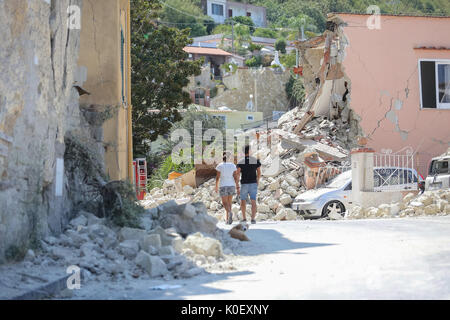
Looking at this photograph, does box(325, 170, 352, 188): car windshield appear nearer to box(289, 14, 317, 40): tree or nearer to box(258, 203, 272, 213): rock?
box(258, 203, 272, 213): rock

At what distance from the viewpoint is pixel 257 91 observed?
63.6 meters

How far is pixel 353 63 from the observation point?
81.4 feet

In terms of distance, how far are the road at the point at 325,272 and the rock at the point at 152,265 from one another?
0.36 meters

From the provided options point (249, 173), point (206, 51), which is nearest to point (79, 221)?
point (249, 173)

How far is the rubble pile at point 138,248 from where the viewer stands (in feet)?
27.3

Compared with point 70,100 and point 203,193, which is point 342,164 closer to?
point 203,193

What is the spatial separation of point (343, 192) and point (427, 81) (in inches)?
274

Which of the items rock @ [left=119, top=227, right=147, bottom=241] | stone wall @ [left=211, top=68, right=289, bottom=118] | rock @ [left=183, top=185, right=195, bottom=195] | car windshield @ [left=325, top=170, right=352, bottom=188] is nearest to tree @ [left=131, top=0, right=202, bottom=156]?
rock @ [left=183, top=185, right=195, bottom=195]

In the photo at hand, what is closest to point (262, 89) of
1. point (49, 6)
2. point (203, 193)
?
point (203, 193)

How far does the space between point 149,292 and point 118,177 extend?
26.8 ft

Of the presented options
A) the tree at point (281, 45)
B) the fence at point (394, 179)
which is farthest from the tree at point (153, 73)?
the tree at point (281, 45)

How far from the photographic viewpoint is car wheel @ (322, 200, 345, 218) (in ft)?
66.1

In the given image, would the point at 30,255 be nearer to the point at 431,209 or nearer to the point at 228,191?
the point at 228,191

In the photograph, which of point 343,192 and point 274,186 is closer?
point 343,192
